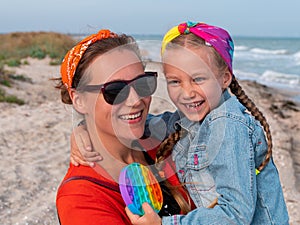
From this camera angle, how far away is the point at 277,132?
7.84 metres

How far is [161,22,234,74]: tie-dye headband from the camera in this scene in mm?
2087

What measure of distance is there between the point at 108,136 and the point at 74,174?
0.25 metres

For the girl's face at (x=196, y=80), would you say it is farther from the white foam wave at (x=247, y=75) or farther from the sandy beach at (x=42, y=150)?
the white foam wave at (x=247, y=75)

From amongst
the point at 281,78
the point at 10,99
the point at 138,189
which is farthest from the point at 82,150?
the point at 281,78

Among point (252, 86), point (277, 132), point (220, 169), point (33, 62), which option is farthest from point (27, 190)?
point (33, 62)

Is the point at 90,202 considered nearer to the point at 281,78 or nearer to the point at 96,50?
the point at 96,50

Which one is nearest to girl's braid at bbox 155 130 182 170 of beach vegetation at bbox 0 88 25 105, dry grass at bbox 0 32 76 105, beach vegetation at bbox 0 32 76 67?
beach vegetation at bbox 0 88 25 105


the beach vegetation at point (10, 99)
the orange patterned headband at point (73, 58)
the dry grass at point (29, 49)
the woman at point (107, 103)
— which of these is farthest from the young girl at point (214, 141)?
the dry grass at point (29, 49)

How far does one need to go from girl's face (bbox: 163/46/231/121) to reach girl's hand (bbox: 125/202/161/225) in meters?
0.52

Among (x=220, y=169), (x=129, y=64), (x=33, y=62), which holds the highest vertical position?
Answer: (x=129, y=64)

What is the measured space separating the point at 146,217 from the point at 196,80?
694mm

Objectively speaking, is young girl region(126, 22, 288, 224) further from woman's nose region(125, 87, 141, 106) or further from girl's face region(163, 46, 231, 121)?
woman's nose region(125, 87, 141, 106)

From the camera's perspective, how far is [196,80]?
2.11m

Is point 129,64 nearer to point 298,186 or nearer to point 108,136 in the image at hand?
point 108,136
